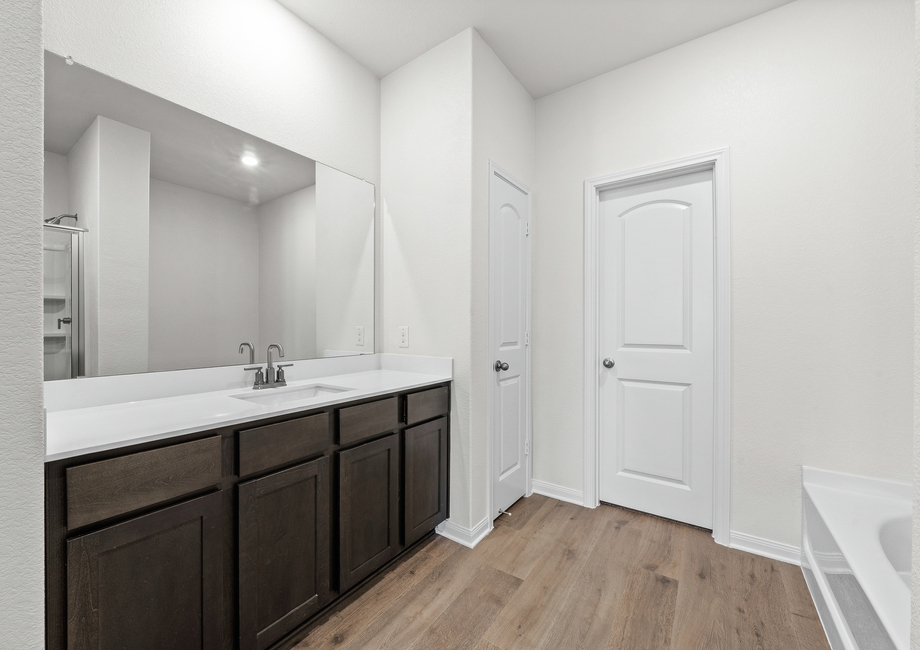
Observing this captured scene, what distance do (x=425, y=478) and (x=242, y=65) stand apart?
2083 millimetres

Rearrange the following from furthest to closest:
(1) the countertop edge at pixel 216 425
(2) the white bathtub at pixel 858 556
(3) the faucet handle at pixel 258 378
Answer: (3) the faucet handle at pixel 258 378 → (2) the white bathtub at pixel 858 556 → (1) the countertop edge at pixel 216 425

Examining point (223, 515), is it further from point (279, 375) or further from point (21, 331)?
point (21, 331)

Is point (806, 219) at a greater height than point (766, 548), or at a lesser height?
greater

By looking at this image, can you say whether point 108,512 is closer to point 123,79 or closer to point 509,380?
point 123,79

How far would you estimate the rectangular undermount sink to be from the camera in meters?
1.70

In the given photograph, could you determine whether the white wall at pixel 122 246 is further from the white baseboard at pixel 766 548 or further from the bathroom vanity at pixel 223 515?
the white baseboard at pixel 766 548

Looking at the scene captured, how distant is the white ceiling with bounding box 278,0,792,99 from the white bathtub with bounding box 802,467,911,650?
2.27 metres

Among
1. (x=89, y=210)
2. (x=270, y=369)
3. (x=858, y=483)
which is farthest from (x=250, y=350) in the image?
(x=858, y=483)

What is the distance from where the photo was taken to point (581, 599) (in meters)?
1.65

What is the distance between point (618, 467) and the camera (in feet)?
8.04

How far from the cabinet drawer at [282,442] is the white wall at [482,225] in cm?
85

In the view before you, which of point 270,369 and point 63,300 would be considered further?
point 270,369

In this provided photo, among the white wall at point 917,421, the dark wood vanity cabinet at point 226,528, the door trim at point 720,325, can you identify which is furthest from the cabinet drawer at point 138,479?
the door trim at point 720,325

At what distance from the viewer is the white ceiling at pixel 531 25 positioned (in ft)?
6.34
